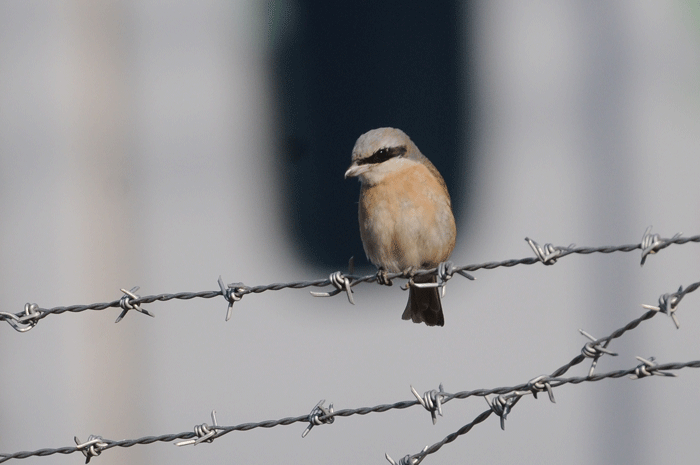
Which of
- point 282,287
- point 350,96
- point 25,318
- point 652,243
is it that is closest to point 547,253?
point 652,243

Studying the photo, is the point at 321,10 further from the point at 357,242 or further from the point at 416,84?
the point at 357,242

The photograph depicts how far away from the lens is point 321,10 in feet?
15.8

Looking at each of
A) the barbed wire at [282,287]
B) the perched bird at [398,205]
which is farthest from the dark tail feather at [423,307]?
the barbed wire at [282,287]

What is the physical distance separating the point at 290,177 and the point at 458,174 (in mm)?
1163

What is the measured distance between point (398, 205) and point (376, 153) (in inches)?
10.3

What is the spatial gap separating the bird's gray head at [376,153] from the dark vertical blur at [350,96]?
1471 mm

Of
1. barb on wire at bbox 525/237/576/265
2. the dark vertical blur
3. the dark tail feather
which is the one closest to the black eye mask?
the dark tail feather

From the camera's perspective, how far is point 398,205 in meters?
3.19

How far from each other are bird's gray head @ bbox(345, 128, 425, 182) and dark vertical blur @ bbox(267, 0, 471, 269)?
1471 millimetres

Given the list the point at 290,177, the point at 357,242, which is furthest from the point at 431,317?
the point at 290,177

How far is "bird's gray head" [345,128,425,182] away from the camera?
3.13 meters

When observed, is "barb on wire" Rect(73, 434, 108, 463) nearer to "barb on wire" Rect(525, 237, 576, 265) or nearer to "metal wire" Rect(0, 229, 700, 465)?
"metal wire" Rect(0, 229, 700, 465)

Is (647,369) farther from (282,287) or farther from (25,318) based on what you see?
(25,318)

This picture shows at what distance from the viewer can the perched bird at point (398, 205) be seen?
3.16m
